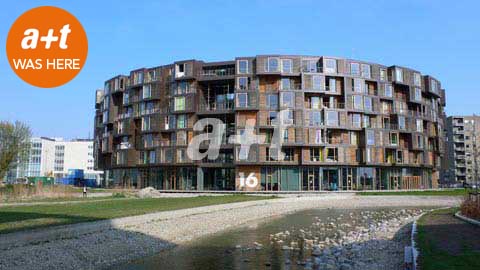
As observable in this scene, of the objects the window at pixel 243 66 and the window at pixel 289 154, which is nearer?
the window at pixel 289 154

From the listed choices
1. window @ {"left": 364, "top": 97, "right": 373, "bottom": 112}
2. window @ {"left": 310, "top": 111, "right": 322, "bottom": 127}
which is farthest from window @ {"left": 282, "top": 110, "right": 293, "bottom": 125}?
window @ {"left": 364, "top": 97, "right": 373, "bottom": 112}

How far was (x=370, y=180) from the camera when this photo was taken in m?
66.0

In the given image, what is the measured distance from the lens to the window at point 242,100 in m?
63.9

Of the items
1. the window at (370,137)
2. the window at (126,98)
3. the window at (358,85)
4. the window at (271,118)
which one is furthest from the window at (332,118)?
the window at (126,98)

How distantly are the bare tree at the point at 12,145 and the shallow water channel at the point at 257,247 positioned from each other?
34.1m

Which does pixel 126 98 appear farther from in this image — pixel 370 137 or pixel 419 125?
pixel 419 125

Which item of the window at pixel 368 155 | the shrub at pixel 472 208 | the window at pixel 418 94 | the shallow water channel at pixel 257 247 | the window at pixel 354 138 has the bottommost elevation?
the shallow water channel at pixel 257 247

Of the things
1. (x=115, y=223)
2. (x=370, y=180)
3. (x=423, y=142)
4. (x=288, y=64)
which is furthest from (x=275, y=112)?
(x=115, y=223)

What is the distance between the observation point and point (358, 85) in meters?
67.5

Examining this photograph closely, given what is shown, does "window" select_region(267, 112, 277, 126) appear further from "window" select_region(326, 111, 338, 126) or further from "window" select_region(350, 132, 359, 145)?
"window" select_region(350, 132, 359, 145)

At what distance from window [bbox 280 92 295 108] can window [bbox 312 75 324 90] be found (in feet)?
12.2

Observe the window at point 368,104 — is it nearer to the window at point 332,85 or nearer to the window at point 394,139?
the window at point 394,139

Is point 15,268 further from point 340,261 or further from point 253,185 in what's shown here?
point 253,185

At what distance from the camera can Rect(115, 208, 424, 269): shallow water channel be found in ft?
50.5
